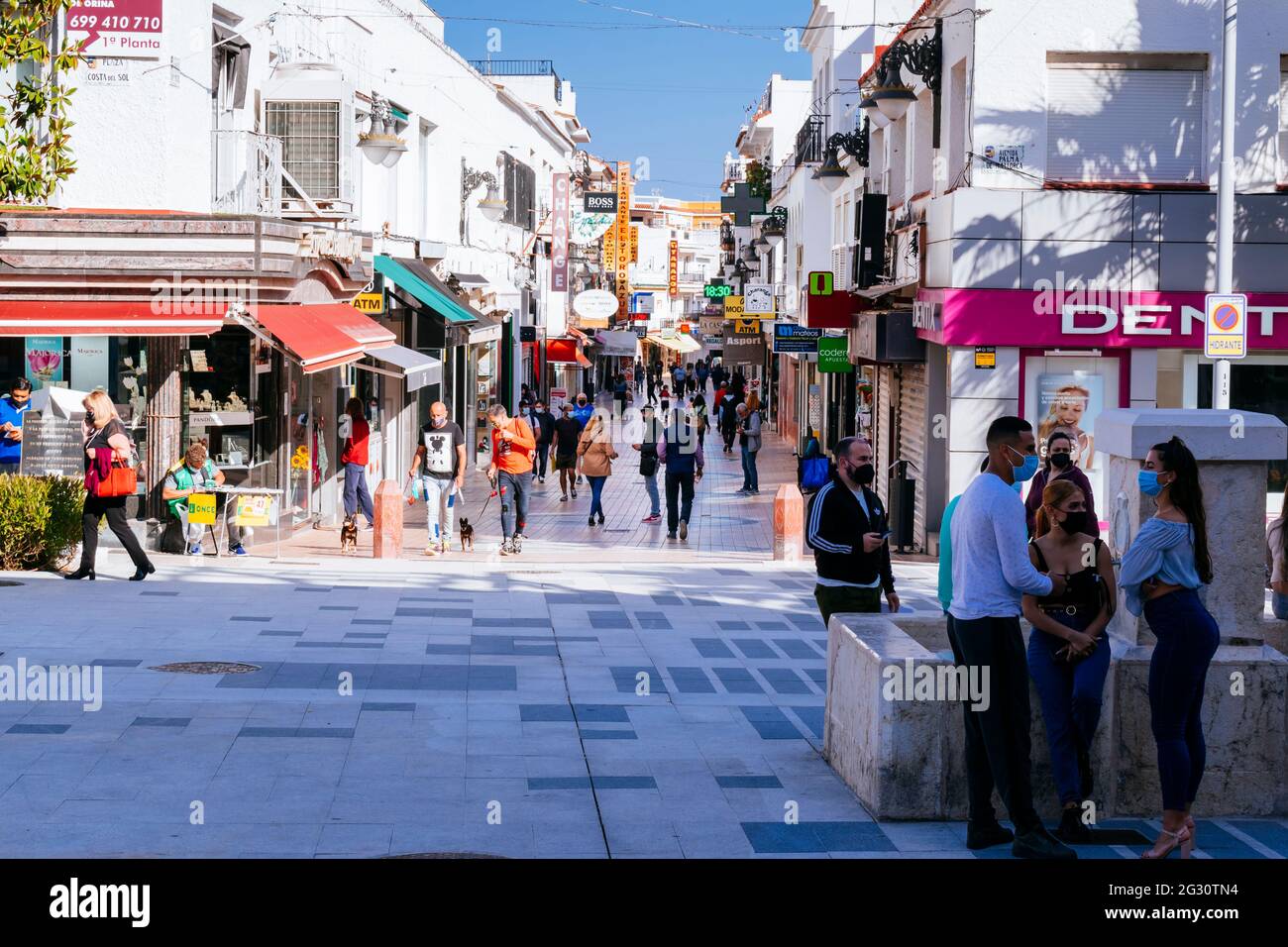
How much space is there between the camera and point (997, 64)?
63.0 feet

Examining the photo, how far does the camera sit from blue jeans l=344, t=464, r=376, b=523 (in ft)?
67.3

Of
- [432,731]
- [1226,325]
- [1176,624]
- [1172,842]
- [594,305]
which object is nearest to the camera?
[1172,842]

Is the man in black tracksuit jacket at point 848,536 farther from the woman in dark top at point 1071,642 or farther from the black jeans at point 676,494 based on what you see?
the black jeans at point 676,494

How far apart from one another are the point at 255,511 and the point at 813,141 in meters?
27.4

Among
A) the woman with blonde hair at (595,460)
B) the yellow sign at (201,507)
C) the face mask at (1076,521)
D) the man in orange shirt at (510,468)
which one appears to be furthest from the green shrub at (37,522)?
the face mask at (1076,521)

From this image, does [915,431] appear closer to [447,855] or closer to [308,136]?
[308,136]

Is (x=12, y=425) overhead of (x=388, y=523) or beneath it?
overhead

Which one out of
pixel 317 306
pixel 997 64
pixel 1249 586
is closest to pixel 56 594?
pixel 317 306

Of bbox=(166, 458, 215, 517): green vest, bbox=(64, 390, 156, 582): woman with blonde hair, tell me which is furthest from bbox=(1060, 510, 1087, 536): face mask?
bbox=(166, 458, 215, 517): green vest

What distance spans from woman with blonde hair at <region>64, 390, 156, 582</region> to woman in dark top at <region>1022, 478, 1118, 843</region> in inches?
359

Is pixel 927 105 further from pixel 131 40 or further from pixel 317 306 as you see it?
pixel 131 40

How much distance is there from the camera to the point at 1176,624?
6828 millimetres

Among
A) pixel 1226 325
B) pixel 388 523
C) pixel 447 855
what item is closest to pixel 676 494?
pixel 388 523
